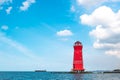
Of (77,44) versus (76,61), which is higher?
(77,44)

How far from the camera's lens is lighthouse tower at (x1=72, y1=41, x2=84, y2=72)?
349 feet

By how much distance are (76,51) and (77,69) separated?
7491mm

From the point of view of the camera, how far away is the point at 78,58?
349 feet

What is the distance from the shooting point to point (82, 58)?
354ft

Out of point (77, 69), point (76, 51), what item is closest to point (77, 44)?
point (76, 51)

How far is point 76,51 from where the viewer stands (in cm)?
10794

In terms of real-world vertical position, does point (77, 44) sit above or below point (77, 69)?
above

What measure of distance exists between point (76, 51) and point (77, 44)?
11.9ft

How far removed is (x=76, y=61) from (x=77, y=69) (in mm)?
3947

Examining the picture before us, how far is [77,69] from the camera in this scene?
355ft

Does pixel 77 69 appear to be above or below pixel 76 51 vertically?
below

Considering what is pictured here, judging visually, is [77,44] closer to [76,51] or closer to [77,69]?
[76,51]

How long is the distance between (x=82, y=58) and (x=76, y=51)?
3814 millimetres

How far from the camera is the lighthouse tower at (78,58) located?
349 feet
